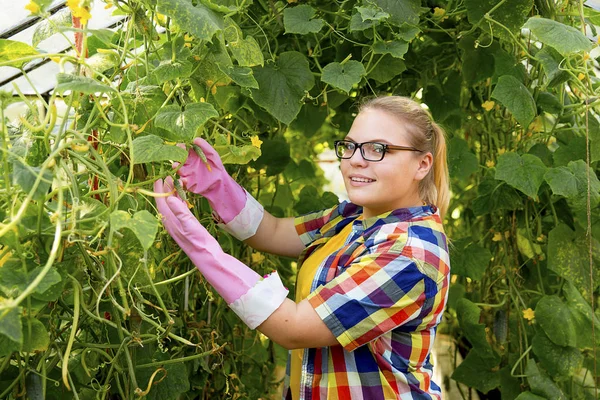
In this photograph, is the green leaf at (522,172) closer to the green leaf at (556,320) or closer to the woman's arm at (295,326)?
the green leaf at (556,320)

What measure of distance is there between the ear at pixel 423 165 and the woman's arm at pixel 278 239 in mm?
332

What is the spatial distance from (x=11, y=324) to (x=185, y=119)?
0.45 m

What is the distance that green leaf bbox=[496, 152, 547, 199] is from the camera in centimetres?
171

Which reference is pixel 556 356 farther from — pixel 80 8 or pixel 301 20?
pixel 80 8

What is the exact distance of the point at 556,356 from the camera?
A: 6.14 ft

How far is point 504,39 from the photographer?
1.70 m

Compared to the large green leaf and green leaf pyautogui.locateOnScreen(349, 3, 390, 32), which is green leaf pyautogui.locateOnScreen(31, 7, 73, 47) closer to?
green leaf pyautogui.locateOnScreen(349, 3, 390, 32)

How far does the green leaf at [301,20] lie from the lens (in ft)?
5.00

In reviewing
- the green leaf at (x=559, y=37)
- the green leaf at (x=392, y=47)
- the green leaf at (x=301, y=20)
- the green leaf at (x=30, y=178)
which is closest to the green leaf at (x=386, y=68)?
the green leaf at (x=392, y=47)

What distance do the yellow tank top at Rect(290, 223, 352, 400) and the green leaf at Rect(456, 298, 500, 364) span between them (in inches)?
22.2

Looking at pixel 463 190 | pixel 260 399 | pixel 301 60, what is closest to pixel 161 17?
pixel 301 60

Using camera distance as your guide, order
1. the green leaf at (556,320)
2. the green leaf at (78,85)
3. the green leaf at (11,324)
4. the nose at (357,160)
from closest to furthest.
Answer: the green leaf at (11,324)
the green leaf at (78,85)
the nose at (357,160)
the green leaf at (556,320)

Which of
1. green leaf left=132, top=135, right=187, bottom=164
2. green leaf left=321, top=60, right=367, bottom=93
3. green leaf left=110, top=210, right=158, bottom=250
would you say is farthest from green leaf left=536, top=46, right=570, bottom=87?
green leaf left=110, top=210, right=158, bottom=250

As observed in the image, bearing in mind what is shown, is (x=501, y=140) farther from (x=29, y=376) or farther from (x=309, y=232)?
(x=29, y=376)
